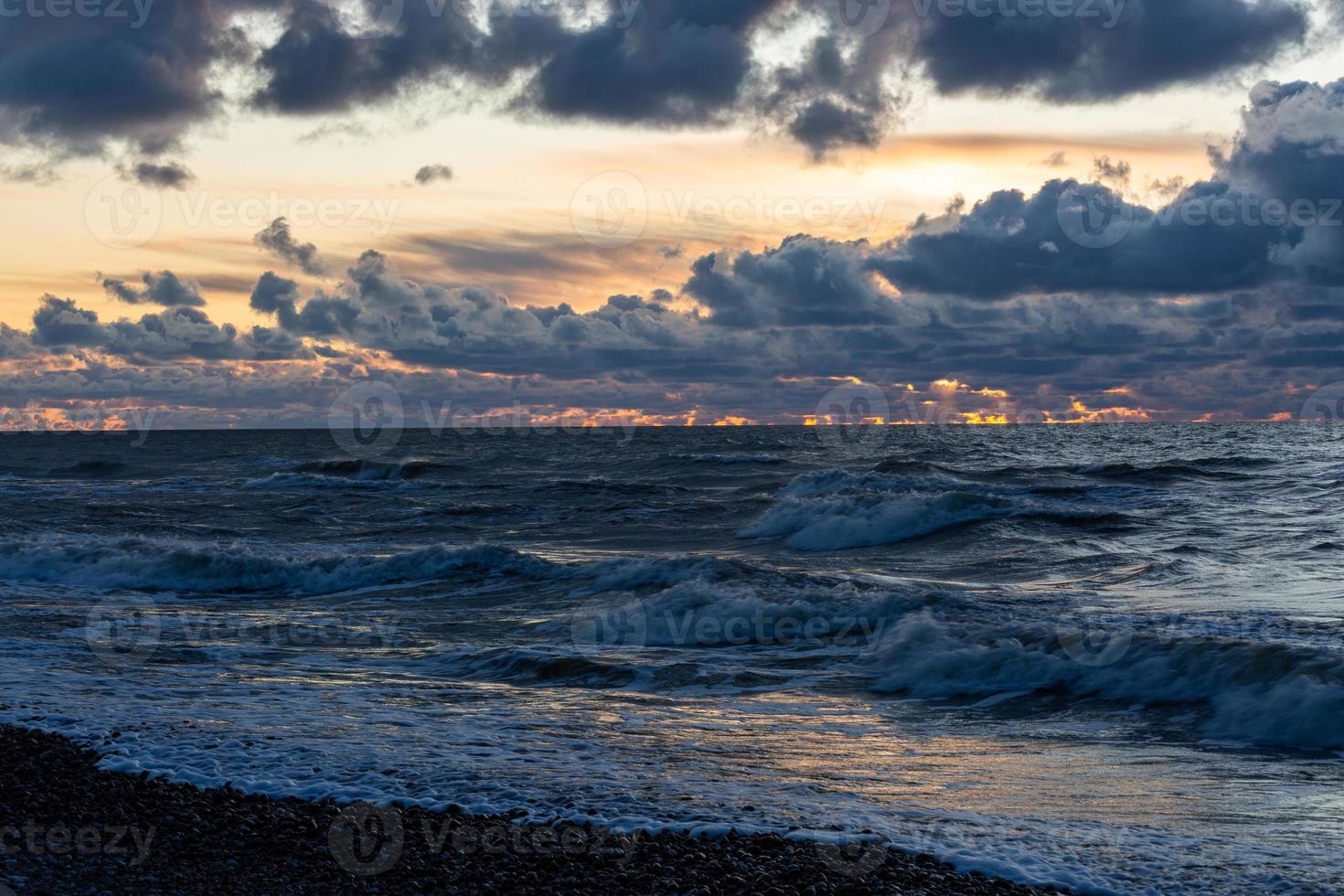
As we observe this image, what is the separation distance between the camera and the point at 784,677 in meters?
12.8

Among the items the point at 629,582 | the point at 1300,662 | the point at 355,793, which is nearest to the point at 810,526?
the point at 629,582

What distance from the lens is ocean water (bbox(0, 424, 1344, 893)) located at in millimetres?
7688

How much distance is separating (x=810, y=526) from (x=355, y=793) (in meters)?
22.6

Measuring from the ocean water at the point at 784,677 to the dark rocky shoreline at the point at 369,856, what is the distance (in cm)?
32

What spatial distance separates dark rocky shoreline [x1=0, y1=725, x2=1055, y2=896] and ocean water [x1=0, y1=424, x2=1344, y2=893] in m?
0.32

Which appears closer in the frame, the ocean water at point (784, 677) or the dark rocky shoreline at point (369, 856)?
the dark rocky shoreline at point (369, 856)

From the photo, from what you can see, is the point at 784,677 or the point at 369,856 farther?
the point at 784,677

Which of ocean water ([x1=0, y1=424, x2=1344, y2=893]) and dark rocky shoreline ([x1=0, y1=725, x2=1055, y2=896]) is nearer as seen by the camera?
dark rocky shoreline ([x1=0, y1=725, x2=1055, y2=896])

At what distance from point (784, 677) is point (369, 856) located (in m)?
6.81

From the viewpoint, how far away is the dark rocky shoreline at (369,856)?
249 inches

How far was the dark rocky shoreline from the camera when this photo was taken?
20.8ft

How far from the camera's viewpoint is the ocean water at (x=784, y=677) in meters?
7.69

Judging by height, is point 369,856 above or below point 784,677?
above

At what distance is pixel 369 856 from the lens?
6.77 metres
